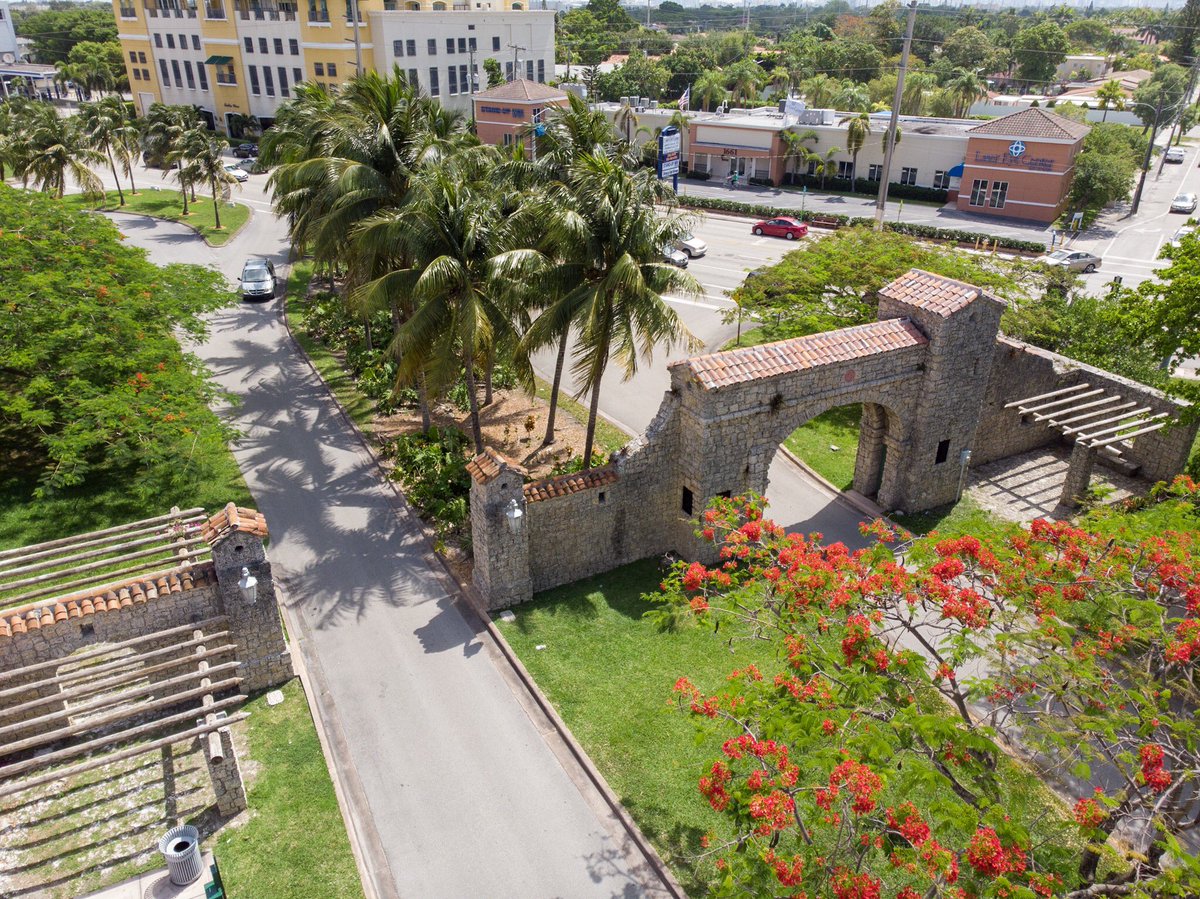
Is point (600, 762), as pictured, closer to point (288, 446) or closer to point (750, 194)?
point (288, 446)

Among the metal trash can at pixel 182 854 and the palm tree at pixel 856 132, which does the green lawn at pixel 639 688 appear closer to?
the metal trash can at pixel 182 854

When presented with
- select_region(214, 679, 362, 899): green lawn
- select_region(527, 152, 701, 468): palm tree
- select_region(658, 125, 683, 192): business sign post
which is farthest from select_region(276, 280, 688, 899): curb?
select_region(658, 125, 683, 192): business sign post

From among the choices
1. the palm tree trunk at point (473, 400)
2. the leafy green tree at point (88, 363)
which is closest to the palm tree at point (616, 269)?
the palm tree trunk at point (473, 400)

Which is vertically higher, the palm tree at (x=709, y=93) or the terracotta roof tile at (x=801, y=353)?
the palm tree at (x=709, y=93)

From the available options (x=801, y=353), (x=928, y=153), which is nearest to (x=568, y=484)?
(x=801, y=353)

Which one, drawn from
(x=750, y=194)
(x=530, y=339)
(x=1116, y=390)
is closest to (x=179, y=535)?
(x=530, y=339)

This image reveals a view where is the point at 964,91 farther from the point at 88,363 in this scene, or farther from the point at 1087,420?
the point at 88,363
